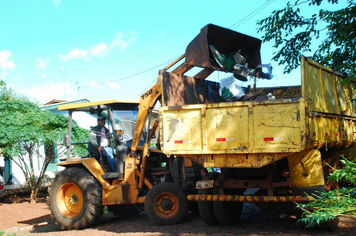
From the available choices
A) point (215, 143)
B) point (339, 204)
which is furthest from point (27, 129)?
point (339, 204)

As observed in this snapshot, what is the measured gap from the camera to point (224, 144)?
6148 millimetres

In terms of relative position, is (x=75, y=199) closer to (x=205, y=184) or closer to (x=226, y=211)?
(x=205, y=184)

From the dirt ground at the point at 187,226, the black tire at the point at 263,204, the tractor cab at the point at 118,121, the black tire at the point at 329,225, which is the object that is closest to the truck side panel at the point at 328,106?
the black tire at the point at 329,225

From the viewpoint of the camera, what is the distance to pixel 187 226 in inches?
280

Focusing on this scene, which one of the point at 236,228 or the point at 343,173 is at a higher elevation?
the point at 343,173

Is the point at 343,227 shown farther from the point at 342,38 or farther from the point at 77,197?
the point at 77,197

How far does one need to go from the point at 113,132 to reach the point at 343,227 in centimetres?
463

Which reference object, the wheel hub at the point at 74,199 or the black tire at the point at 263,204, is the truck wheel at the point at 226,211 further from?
the wheel hub at the point at 74,199

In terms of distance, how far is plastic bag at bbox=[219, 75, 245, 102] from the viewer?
24.8 feet

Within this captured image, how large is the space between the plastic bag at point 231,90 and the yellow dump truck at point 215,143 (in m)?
0.07

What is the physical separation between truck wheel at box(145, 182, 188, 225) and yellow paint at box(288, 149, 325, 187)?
2176mm

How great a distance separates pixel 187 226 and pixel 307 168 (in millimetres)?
2475

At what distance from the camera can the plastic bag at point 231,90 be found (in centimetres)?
757

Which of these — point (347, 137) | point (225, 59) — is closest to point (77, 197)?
point (225, 59)
